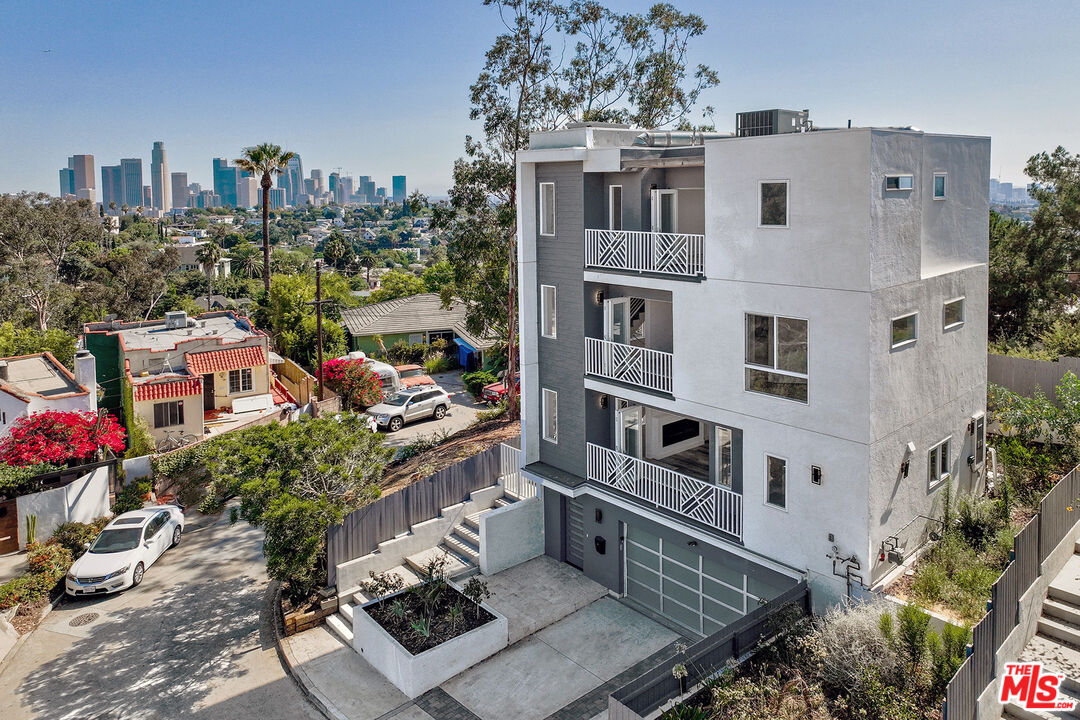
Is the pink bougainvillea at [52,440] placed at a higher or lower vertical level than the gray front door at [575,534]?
higher

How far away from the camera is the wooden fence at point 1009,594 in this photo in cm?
901

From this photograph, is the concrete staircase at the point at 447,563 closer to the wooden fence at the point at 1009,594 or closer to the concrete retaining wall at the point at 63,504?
the concrete retaining wall at the point at 63,504

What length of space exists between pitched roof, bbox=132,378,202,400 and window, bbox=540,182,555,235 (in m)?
20.4

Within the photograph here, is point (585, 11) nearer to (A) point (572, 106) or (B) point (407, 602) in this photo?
(A) point (572, 106)

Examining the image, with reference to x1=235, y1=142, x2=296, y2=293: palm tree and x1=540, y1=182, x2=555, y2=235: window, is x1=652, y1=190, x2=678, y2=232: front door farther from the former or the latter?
x1=235, y1=142, x2=296, y2=293: palm tree

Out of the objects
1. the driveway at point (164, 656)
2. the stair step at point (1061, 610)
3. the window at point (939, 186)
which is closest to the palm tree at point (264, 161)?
the driveway at point (164, 656)

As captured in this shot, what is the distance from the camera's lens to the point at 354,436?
1806cm

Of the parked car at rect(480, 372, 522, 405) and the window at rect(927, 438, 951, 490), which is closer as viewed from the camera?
the window at rect(927, 438, 951, 490)

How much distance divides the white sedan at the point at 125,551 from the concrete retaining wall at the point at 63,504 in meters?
1.28

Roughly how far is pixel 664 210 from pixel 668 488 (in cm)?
579

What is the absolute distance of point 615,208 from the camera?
16.5 metres

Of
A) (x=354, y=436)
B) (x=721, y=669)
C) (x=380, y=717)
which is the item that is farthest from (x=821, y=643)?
(x=354, y=436)

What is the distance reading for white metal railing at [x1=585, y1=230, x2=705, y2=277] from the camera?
14.3 m

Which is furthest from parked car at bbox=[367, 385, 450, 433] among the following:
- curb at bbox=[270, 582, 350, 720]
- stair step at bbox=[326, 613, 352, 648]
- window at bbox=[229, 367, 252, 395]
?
stair step at bbox=[326, 613, 352, 648]
